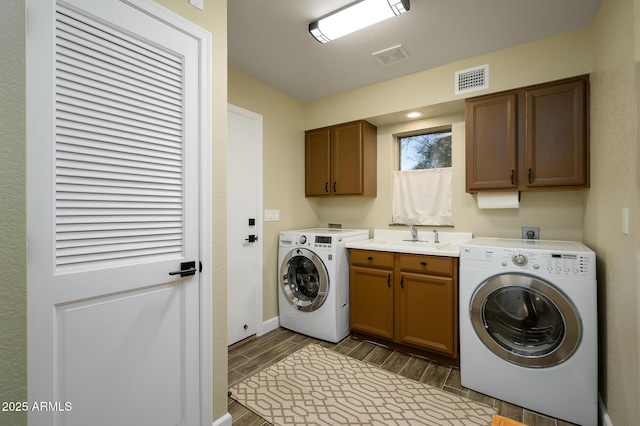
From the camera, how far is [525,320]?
6.29 ft

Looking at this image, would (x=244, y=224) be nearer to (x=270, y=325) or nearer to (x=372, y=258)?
(x=270, y=325)

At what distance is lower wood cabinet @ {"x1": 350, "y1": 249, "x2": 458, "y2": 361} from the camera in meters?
2.30

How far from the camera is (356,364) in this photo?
2.38 metres

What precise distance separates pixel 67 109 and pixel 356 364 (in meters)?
2.44

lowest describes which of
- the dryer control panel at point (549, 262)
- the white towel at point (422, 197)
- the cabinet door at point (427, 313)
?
the cabinet door at point (427, 313)

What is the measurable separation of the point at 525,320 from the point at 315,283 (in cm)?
177

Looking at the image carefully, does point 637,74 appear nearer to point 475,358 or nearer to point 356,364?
point 475,358

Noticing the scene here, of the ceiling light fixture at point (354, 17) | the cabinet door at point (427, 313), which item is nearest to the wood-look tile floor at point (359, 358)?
the cabinet door at point (427, 313)

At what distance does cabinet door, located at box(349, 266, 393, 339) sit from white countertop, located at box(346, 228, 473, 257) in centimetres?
23

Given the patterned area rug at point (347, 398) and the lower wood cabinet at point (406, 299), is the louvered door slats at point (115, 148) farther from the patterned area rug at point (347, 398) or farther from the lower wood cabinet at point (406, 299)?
the lower wood cabinet at point (406, 299)

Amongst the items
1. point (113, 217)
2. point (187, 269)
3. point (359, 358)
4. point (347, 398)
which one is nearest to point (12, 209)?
point (113, 217)

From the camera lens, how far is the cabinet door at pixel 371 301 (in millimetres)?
2615

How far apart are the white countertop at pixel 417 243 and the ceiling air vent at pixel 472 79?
1.31 metres

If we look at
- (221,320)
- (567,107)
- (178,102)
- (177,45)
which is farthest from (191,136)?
(567,107)
